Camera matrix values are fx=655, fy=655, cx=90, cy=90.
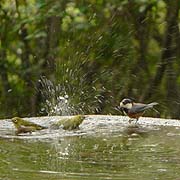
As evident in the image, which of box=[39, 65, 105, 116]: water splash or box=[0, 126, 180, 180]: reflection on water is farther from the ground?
box=[0, 126, 180, 180]: reflection on water

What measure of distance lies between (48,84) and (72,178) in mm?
5506

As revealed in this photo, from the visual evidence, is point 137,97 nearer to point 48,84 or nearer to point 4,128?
point 48,84

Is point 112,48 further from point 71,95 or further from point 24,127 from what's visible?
point 24,127

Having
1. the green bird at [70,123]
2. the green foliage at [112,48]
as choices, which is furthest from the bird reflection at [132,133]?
the green foliage at [112,48]

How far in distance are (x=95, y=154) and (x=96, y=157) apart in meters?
0.11

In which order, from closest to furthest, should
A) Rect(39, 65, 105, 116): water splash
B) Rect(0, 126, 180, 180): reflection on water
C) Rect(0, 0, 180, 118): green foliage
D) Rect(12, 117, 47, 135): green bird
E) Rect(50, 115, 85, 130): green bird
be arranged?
Rect(0, 126, 180, 180): reflection on water → Rect(12, 117, 47, 135): green bird → Rect(50, 115, 85, 130): green bird → Rect(39, 65, 105, 116): water splash → Rect(0, 0, 180, 118): green foliage

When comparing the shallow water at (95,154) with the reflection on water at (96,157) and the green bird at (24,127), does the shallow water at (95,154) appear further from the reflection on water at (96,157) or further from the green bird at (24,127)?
the green bird at (24,127)

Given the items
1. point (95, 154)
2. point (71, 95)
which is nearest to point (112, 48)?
point (71, 95)

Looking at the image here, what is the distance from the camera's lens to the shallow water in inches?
118

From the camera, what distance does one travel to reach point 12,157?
3473mm

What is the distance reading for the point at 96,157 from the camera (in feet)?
11.4

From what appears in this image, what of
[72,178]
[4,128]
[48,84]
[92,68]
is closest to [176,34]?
[92,68]

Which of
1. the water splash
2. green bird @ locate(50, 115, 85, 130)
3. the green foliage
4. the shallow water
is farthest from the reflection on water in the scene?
the green foliage

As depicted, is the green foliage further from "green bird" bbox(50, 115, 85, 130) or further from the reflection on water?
the reflection on water
